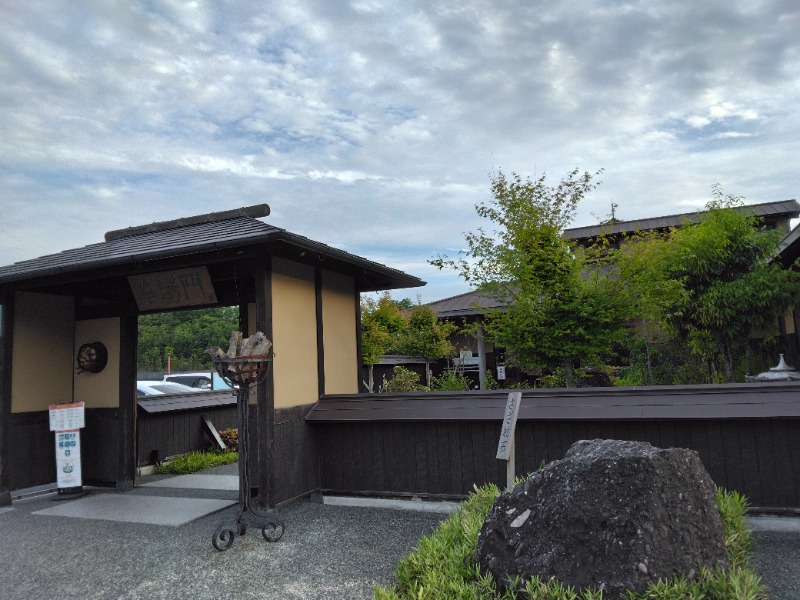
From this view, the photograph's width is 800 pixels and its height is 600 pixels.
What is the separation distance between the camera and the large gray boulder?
278 cm

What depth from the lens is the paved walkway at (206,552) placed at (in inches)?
146

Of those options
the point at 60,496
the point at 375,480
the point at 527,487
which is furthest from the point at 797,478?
the point at 60,496

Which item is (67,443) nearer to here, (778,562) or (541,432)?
(541,432)

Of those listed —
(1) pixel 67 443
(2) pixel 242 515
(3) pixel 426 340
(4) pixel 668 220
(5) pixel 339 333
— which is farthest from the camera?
(3) pixel 426 340

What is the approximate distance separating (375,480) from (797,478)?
13.7 ft

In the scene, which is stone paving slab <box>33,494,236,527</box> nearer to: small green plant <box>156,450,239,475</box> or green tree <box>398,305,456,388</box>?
small green plant <box>156,450,239,475</box>

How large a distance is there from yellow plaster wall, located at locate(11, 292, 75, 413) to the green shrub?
636cm

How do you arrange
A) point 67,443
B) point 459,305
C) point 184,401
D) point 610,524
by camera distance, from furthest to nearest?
1. point 459,305
2. point 184,401
3. point 67,443
4. point 610,524

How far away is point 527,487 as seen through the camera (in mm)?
3248

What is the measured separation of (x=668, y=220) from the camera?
53.5 feet

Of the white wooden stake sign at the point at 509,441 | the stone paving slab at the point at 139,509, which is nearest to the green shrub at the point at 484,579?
the white wooden stake sign at the point at 509,441

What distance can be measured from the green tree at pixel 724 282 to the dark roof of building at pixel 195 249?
4.58 m

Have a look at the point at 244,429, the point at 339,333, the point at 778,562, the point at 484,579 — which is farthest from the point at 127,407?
the point at 778,562

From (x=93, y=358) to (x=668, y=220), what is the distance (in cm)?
1621
